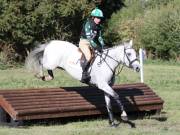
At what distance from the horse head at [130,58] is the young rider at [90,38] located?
0.80 metres

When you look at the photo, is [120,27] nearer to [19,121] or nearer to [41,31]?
[41,31]

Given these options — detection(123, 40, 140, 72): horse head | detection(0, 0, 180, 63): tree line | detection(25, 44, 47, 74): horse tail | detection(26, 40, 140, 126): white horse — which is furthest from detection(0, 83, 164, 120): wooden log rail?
detection(0, 0, 180, 63): tree line

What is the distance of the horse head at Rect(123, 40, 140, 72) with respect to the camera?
1216 centimetres

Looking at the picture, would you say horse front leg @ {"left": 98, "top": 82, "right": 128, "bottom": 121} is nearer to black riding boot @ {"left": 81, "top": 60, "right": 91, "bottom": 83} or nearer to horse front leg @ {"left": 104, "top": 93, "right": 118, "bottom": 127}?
horse front leg @ {"left": 104, "top": 93, "right": 118, "bottom": 127}

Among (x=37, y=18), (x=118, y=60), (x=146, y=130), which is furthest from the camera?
(x=37, y=18)

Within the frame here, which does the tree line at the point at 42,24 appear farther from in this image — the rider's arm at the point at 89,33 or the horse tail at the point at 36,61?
the rider's arm at the point at 89,33

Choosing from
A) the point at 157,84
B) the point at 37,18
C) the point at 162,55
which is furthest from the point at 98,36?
the point at 162,55

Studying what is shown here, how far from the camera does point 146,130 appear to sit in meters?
11.7

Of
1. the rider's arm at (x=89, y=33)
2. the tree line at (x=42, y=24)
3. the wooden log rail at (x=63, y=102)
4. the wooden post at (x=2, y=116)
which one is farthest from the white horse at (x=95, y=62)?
the tree line at (x=42, y=24)

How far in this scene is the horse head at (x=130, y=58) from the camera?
39.9 feet

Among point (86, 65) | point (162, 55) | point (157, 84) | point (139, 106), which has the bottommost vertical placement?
point (162, 55)

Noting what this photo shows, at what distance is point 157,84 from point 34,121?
12.3m

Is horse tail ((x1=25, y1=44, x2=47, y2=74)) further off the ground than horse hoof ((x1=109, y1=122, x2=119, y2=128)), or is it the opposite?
horse tail ((x1=25, y1=44, x2=47, y2=74))

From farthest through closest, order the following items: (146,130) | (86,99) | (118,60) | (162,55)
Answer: (162,55) < (86,99) < (118,60) < (146,130)
